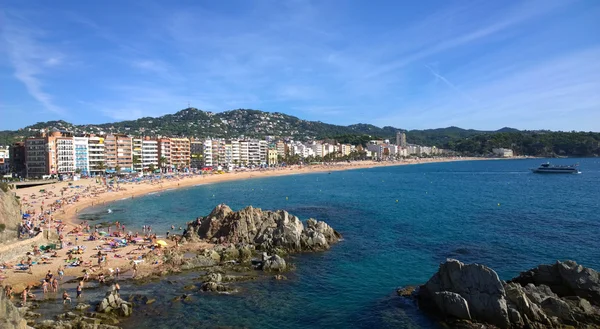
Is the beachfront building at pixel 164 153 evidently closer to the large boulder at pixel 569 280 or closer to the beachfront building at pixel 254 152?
the beachfront building at pixel 254 152

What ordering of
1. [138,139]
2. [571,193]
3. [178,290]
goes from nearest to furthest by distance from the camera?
[178,290]
[571,193]
[138,139]

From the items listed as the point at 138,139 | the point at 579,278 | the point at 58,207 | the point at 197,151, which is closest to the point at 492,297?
the point at 579,278

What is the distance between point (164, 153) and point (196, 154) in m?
17.4

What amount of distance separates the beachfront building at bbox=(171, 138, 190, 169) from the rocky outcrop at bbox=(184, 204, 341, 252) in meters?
86.8

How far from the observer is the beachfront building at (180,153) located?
116 m

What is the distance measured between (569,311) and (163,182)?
74896 mm

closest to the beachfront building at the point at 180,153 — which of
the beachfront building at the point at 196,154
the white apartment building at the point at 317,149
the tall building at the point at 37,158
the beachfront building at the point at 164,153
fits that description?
the beachfront building at the point at 164,153

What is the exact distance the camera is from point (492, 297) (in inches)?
623

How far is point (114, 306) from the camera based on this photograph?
693 inches

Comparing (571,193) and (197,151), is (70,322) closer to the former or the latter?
(571,193)

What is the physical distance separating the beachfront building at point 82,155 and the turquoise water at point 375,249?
3406 centimetres

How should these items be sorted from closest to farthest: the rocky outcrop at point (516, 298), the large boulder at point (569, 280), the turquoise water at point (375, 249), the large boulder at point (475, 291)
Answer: the rocky outcrop at point (516, 298) < the large boulder at point (475, 291) < the large boulder at point (569, 280) < the turquoise water at point (375, 249)

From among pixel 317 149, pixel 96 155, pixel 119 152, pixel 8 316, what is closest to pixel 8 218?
pixel 8 316

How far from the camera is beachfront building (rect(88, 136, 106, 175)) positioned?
288 feet
